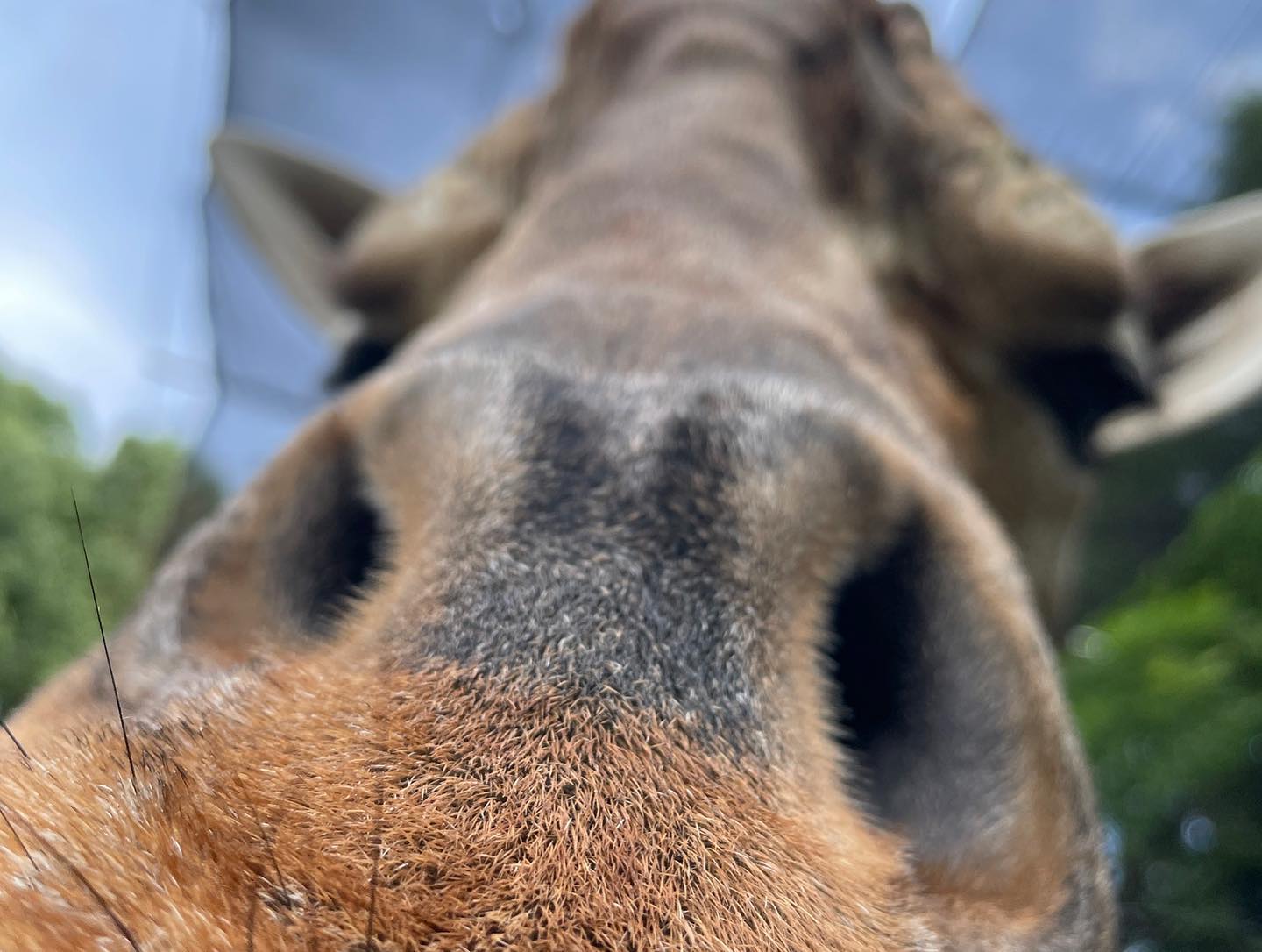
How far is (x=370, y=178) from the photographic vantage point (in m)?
3.50

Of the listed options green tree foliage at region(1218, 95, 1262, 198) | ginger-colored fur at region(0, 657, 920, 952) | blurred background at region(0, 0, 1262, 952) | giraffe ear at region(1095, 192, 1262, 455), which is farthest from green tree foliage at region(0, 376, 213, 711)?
green tree foliage at region(1218, 95, 1262, 198)

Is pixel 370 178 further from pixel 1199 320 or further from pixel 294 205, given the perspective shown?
pixel 1199 320

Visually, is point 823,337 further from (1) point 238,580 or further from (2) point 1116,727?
(2) point 1116,727

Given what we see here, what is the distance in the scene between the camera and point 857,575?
83cm

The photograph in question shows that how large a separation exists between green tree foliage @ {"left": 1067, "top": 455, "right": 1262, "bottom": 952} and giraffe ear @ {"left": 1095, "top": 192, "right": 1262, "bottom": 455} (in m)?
1.04

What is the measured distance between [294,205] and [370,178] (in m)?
1.13

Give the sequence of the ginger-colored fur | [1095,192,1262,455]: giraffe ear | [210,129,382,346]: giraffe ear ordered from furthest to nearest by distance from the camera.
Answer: [210,129,382,346]: giraffe ear, [1095,192,1262,455]: giraffe ear, the ginger-colored fur

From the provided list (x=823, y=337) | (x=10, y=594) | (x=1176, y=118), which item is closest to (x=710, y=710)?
(x=823, y=337)

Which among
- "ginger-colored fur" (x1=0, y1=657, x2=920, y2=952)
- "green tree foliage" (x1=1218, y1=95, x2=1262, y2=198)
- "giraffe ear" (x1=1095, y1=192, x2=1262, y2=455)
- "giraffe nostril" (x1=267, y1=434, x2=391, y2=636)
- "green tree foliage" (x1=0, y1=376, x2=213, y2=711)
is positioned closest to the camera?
"ginger-colored fur" (x1=0, y1=657, x2=920, y2=952)

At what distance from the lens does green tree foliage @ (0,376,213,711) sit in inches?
135

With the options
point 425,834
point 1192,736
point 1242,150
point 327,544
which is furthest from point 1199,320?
point 1242,150

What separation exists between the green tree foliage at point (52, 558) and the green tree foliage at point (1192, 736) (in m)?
2.66

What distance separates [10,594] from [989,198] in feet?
11.8

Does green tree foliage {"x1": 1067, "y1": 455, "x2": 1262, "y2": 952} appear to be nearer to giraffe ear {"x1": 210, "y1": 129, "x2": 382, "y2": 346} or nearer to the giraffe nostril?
the giraffe nostril
